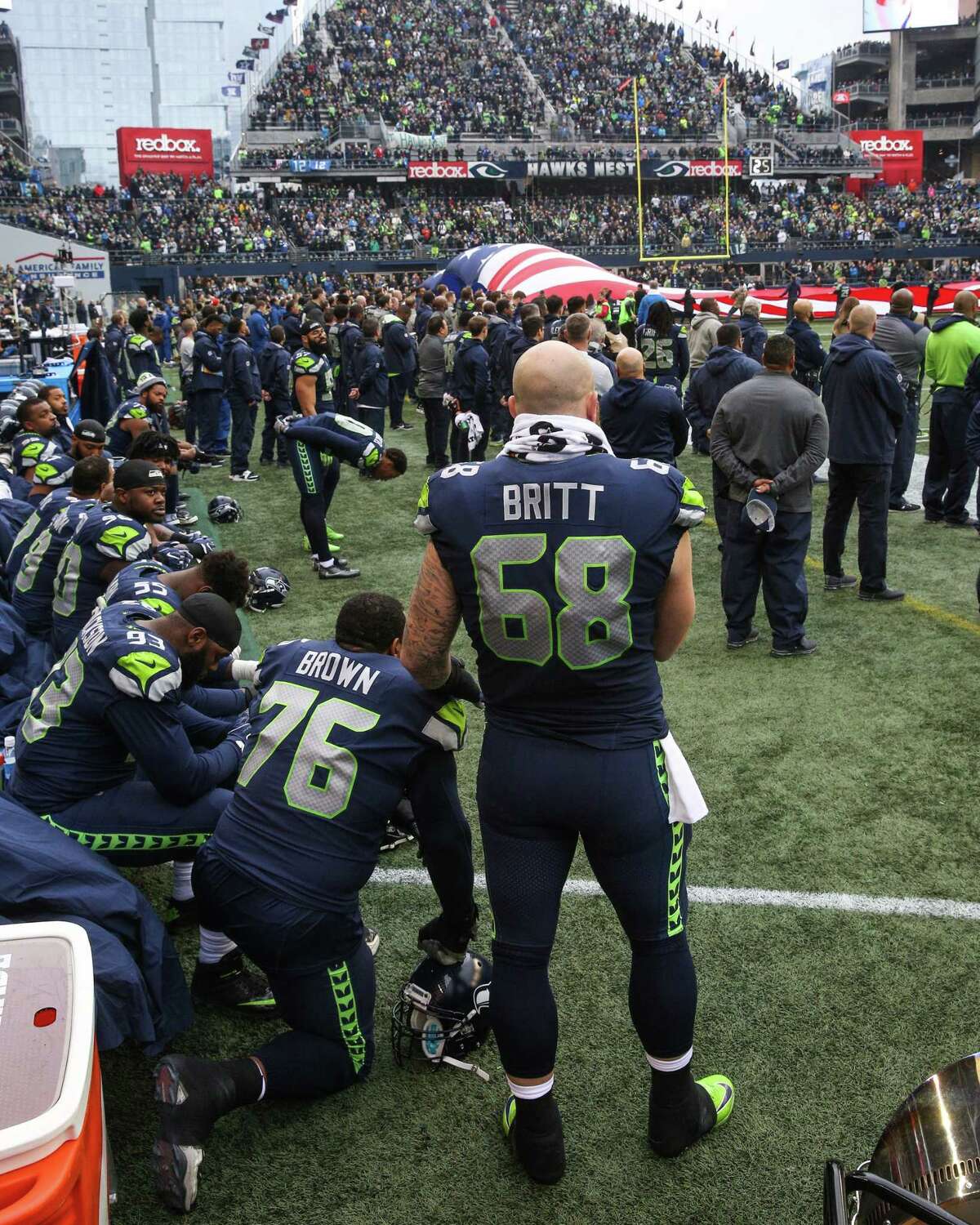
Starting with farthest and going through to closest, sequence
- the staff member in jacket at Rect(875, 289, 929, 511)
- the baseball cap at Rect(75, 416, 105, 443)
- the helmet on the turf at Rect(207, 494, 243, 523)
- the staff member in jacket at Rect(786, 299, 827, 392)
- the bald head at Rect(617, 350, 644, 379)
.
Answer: the staff member in jacket at Rect(786, 299, 827, 392)
the helmet on the turf at Rect(207, 494, 243, 523)
the staff member in jacket at Rect(875, 289, 929, 511)
the bald head at Rect(617, 350, 644, 379)
the baseball cap at Rect(75, 416, 105, 443)

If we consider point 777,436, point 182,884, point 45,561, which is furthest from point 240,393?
point 182,884

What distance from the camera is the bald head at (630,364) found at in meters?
7.50

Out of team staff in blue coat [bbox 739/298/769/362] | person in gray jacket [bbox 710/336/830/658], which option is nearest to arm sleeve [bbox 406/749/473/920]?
person in gray jacket [bbox 710/336/830/658]

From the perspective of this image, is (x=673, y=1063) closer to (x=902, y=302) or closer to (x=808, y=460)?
(x=808, y=460)

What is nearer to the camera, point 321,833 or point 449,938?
point 321,833

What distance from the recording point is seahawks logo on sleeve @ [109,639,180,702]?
3527 mm

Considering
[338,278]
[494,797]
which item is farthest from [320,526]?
[338,278]

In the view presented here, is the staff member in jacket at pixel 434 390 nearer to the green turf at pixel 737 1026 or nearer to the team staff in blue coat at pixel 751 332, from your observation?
the team staff in blue coat at pixel 751 332

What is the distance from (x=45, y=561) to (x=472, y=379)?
8.04m

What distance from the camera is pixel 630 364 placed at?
7527 millimetres

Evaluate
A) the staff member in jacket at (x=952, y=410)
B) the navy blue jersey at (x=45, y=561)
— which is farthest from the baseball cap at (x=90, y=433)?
the staff member in jacket at (x=952, y=410)

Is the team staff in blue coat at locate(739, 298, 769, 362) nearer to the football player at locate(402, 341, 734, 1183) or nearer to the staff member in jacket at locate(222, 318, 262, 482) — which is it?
the staff member in jacket at locate(222, 318, 262, 482)

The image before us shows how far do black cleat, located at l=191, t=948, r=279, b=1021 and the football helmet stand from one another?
0.50 m

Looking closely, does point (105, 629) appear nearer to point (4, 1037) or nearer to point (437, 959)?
point (437, 959)
